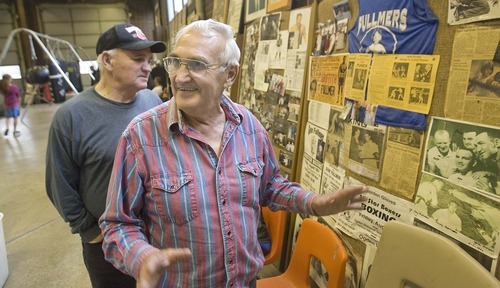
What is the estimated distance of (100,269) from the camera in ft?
4.74

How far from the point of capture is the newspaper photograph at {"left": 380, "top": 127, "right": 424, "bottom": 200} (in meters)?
1.20

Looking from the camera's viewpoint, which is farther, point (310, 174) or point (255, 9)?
point (255, 9)

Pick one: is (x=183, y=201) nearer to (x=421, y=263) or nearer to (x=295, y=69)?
(x=421, y=263)

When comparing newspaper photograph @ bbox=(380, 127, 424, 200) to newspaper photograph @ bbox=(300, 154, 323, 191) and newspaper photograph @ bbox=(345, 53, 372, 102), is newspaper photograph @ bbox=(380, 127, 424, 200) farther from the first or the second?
newspaper photograph @ bbox=(300, 154, 323, 191)

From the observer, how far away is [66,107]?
1.35 m

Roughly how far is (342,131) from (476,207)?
673 mm

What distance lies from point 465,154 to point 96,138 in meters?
1.36

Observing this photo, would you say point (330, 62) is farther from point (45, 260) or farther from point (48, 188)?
point (45, 260)

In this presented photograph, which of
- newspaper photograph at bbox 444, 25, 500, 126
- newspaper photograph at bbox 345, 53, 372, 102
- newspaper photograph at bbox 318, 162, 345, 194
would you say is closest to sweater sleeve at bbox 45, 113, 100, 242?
newspaper photograph at bbox 318, 162, 345, 194

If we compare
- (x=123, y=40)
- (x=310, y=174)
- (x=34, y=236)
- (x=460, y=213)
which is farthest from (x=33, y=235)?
(x=460, y=213)

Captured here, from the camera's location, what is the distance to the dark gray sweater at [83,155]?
4.39ft

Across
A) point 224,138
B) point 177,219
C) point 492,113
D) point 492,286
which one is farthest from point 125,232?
point 492,113

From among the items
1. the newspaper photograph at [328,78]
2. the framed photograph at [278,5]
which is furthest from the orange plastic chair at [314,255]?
the framed photograph at [278,5]

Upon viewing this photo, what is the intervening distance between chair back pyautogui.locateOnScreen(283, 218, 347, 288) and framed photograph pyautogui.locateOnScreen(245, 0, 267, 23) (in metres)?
1.52
